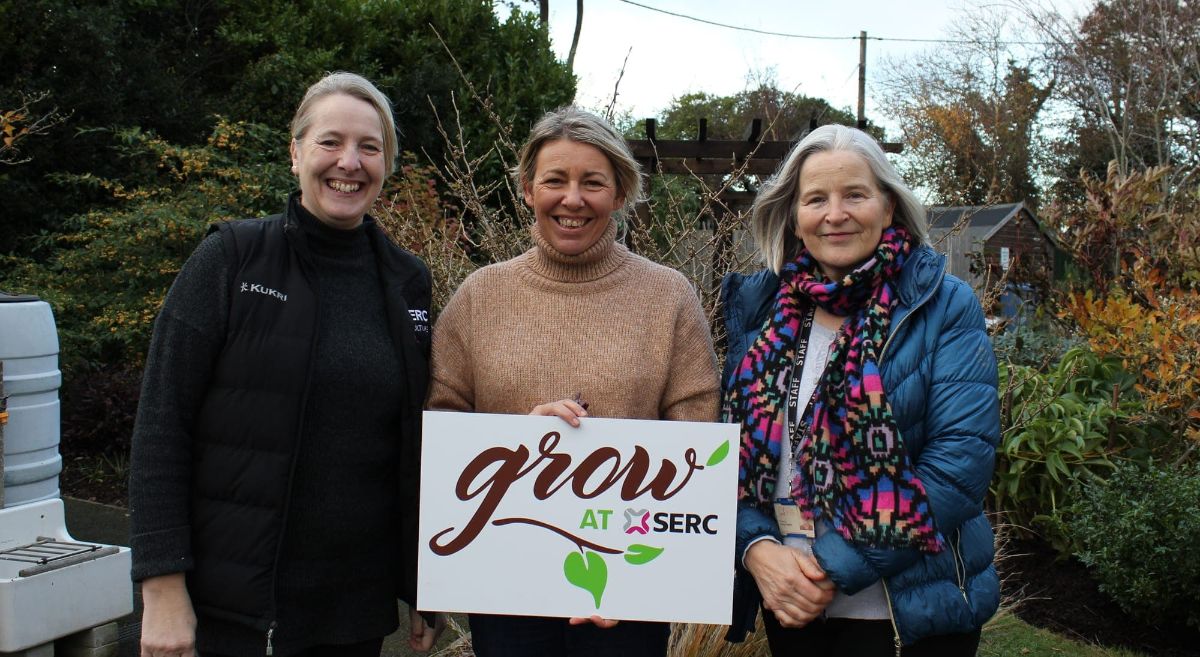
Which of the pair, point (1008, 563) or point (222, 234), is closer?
point (222, 234)

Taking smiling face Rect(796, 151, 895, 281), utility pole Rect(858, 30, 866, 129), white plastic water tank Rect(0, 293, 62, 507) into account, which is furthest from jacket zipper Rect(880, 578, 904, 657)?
utility pole Rect(858, 30, 866, 129)

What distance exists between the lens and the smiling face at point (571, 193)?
→ 222 centimetres

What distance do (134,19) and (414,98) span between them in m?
3.35

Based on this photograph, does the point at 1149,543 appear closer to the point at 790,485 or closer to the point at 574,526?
the point at 790,485

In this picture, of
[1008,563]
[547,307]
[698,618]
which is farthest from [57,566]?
[1008,563]

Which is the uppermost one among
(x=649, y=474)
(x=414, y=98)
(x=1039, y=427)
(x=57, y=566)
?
(x=414, y=98)

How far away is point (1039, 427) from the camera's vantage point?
5301 millimetres

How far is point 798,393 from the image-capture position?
7.04 feet

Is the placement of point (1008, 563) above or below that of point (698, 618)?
below

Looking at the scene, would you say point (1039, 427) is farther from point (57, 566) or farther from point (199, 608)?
point (57, 566)

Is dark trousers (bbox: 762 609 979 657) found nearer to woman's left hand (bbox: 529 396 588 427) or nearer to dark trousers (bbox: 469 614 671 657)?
dark trousers (bbox: 469 614 671 657)

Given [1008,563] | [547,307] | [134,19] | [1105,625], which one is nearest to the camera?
[547,307]

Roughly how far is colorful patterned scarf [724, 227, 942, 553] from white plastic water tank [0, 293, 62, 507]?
133 inches

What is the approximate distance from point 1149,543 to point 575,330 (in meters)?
3.52
